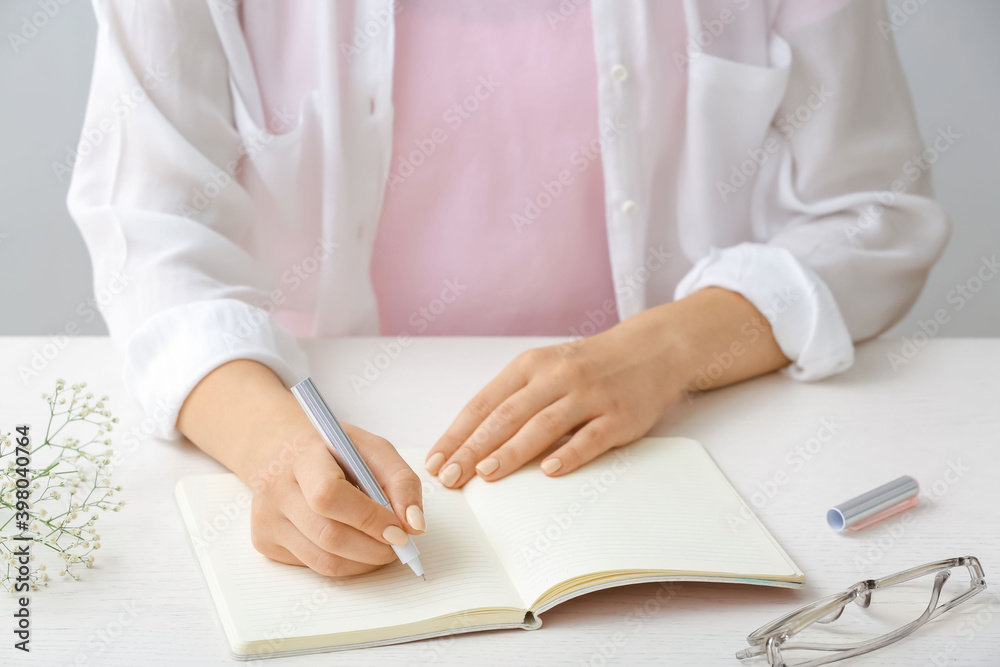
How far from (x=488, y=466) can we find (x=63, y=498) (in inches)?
13.3

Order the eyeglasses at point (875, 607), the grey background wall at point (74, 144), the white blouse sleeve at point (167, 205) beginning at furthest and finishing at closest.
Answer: the grey background wall at point (74, 144) < the white blouse sleeve at point (167, 205) < the eyeglasses at point (875, 607)

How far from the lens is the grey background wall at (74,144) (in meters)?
1.46

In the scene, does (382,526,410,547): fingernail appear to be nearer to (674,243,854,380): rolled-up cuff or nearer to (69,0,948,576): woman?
(69,0,948,576): woman

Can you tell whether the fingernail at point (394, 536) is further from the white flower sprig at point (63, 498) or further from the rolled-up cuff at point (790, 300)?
the rolled-up cuff at point (790, 300)

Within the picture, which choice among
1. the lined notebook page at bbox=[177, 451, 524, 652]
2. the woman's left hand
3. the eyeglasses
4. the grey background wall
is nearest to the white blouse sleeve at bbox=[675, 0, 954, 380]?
the woman's left hand

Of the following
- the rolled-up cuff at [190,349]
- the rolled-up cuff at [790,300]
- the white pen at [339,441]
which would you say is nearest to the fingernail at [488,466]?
the white pen at [339,441]

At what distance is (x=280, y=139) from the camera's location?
1032 mm

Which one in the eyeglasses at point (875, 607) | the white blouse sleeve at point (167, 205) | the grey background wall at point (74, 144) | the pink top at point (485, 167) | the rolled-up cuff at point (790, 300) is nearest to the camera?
the eyeglasses at point (875, 607)

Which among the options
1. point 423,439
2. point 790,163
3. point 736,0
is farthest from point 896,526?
point 736,0

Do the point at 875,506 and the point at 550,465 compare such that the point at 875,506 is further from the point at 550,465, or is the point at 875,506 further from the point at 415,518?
the point at 415,518

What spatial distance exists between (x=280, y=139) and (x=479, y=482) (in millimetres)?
551

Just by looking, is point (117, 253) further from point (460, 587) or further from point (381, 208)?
point (460, 587)

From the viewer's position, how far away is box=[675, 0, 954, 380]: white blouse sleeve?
985mm

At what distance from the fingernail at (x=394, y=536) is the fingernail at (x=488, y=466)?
0.14m
